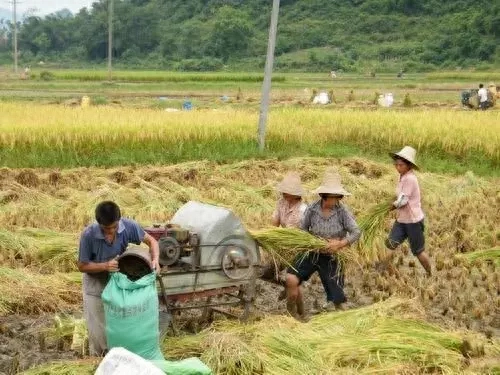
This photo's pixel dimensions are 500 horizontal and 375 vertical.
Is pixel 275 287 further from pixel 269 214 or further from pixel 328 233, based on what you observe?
pixel 269 214

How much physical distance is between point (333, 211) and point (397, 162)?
1.51 metres

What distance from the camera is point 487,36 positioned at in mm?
58219

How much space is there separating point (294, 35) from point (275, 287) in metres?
61.4

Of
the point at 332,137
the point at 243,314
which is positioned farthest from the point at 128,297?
the point at 332,137

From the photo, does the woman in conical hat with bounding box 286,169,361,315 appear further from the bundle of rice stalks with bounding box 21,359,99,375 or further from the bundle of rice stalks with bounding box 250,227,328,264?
the bundle of rice stalks with bounding box 21,359,99,375

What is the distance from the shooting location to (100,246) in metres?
4.95

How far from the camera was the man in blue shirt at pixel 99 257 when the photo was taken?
4.92m

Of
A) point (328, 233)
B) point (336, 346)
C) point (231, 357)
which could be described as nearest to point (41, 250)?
point (328, 233)

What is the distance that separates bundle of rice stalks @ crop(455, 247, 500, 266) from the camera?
316 inches

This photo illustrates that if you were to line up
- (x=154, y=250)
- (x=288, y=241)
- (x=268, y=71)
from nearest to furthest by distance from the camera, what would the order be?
(x=154, y=250), (x=288, y=241), (x=268, y=71)

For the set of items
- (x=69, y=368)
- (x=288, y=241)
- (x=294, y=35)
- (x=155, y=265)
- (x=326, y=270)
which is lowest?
(x=69, y=368)

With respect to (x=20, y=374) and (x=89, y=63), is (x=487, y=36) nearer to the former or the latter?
(x=89, y=63)

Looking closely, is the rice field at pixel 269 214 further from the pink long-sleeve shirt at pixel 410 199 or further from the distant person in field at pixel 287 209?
the pink long-sleeve shirt at pixel 410 199

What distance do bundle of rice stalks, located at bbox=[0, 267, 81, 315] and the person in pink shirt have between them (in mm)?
2826
